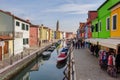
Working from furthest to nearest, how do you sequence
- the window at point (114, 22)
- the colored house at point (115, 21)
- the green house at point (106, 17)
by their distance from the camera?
the green house at point (106, 17)
the window at point (114, 22)
the colored house at point (115, 21)

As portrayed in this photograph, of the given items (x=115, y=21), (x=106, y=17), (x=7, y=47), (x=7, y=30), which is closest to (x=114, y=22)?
(x=115, y=21)

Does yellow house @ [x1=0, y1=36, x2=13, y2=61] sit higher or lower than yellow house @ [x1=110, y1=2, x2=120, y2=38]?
lower

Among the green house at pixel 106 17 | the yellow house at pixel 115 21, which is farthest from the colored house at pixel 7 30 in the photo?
the yellow house at pixel 115 21

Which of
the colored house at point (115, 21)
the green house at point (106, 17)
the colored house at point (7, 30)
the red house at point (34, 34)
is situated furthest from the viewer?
the red house at point (34, 34)

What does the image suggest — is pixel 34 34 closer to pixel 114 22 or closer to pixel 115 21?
pixel 114 22

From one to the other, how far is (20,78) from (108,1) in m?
13.1

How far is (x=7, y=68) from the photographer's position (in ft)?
69.0

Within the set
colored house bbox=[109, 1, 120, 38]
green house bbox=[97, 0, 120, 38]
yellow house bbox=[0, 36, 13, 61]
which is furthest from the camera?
yellow house bbox=[0, 36, 13, 61]

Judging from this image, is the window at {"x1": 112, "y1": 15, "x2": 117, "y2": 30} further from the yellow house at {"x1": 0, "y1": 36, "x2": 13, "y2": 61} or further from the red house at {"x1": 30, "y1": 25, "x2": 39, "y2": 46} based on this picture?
the red house at {"x1": 30, "y1": 25, "x2": 39, "y2": 46}

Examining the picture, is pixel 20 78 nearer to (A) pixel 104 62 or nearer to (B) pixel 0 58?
(B) pixel 0 58

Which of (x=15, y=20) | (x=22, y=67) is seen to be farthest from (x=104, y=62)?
(x=15, y=20)

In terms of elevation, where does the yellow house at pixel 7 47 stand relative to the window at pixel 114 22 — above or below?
below

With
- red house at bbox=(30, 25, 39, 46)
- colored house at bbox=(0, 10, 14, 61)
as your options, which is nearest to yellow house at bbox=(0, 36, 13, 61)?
colored house at bbox=(0, 10, 14, 61)

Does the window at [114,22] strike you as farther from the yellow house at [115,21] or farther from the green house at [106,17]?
the green house at [106,17]
